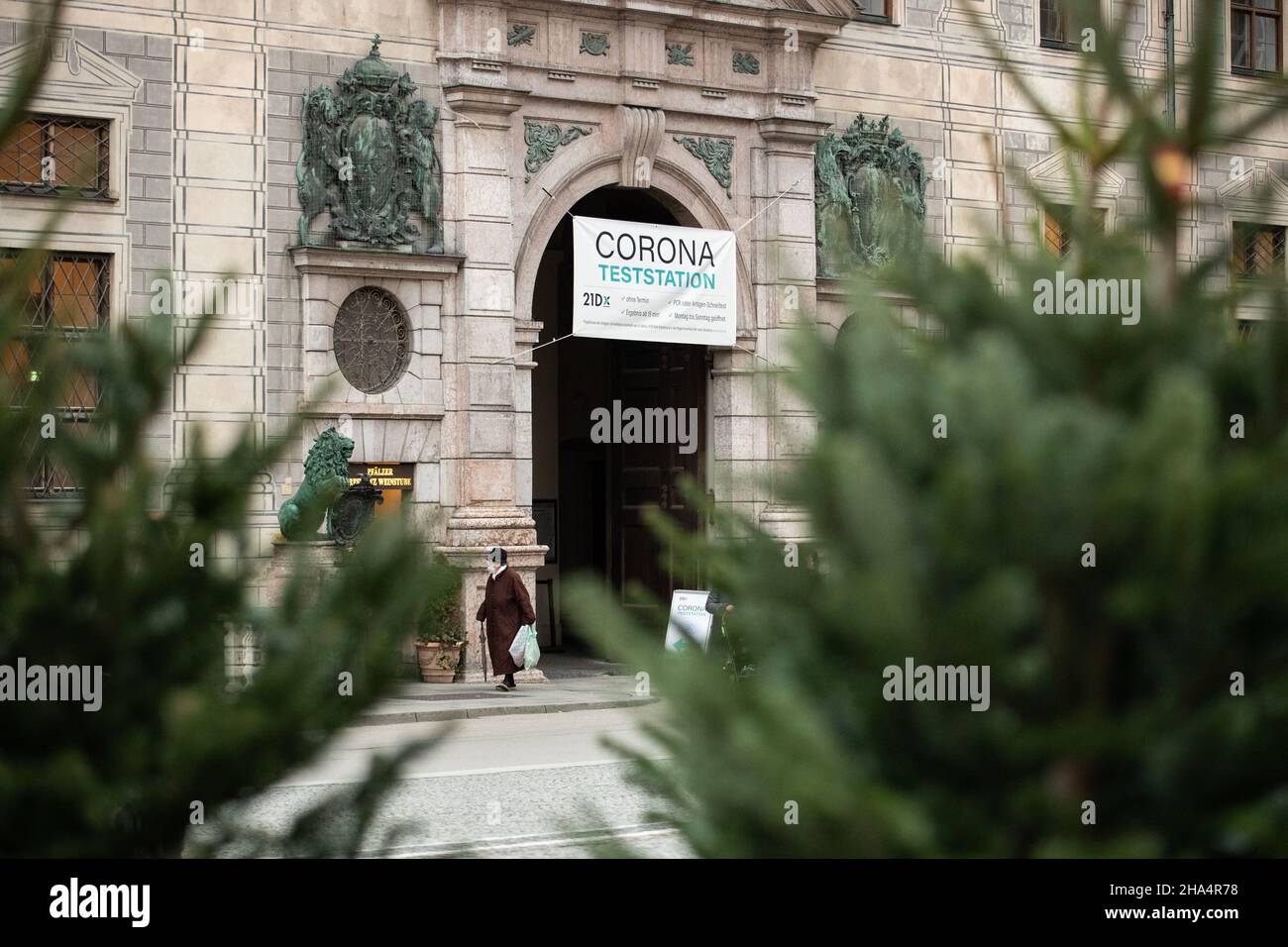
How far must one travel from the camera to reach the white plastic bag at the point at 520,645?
22562 mm

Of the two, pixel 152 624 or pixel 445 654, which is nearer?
pixel 152 624

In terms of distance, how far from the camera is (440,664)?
22.9m

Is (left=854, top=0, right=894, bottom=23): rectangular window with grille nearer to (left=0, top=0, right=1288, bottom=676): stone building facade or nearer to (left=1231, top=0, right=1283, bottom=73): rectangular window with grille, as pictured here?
(left=0, top=0, right=1288, bottom=676): stone building facade

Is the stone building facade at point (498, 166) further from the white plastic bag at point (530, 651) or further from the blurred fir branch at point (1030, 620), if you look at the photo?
the blurred fir branch at point (1030, 620)

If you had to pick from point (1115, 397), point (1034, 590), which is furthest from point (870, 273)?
point (1034, 590)

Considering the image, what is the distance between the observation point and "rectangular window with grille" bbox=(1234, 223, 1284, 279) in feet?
9.20

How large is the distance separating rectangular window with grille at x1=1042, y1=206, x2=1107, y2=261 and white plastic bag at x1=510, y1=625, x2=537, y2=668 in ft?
64.4

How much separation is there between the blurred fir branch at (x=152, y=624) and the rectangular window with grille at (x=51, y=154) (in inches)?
725

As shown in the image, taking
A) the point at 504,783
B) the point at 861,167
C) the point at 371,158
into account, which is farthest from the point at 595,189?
the point at 504,783

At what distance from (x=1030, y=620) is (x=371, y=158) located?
846 inches

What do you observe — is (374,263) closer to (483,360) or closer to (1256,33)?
(483,360)

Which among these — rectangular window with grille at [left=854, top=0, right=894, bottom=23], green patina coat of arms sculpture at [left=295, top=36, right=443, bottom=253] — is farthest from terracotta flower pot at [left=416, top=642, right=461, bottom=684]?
rectangular window with grille at [left=854, top=0, right=894, bottom=23]

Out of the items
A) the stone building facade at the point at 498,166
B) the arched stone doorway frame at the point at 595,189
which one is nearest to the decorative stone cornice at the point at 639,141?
the stone building facade at the point at 498,166

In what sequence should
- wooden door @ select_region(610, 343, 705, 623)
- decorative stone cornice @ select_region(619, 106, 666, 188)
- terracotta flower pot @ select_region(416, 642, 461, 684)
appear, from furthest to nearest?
wooden door @ select_region(610, 343, 705, 623), decorative stone cornice @ select_region(619, 106, 666, 188), terracotta flower pot @ select_region(416, 642, 461, 684)
